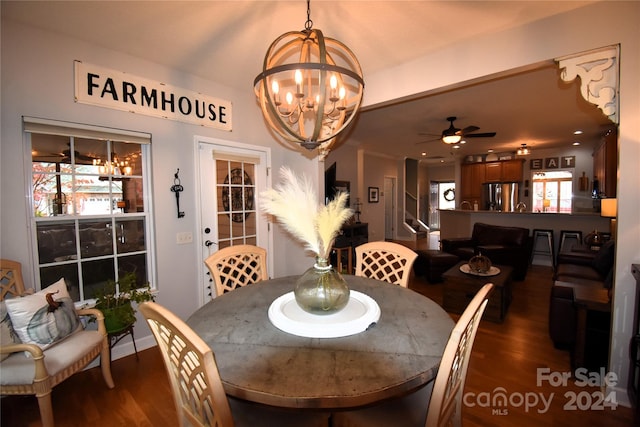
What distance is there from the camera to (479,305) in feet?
3.11

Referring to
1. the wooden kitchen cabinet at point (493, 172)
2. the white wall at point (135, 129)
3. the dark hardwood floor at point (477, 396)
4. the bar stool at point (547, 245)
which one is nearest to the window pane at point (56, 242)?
the white wall at point (135, 129)

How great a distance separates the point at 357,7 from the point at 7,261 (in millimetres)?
2908

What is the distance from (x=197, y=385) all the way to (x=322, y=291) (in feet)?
2.00

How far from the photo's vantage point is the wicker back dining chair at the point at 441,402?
34.3 inches

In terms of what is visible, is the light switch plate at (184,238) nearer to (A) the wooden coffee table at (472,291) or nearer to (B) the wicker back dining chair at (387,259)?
(B) the wicker back dining chair at (387,259)

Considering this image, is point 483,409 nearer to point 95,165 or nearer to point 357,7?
point 357,7

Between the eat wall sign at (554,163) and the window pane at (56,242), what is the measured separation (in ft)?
30.6

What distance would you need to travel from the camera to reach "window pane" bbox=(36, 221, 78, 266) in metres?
2.12

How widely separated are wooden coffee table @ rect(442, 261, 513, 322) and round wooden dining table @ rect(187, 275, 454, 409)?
208 cm

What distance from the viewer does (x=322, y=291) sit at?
130 centimetres

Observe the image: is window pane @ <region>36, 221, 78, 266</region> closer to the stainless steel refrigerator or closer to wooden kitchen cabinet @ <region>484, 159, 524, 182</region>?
the stainless steel refrigerator

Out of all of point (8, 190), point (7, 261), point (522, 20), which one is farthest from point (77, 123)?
point (522, 20)

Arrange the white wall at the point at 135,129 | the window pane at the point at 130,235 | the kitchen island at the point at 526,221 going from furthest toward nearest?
the kitchen island at the point at 526,221, the window pane at the point at 130,235, the white wall at the point at 135,129

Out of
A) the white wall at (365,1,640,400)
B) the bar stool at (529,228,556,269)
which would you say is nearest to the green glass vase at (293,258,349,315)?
the white wall at (365,1,640,400)
